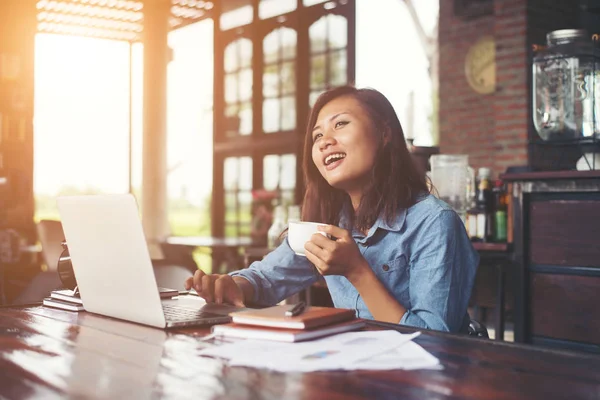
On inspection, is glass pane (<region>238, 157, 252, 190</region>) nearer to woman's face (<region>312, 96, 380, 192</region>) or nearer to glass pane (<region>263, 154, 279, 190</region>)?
glass pane (<region>263, 154, 279, 190</region>)

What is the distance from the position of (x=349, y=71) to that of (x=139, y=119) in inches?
136

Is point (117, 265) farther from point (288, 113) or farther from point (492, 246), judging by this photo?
point (288, 113)

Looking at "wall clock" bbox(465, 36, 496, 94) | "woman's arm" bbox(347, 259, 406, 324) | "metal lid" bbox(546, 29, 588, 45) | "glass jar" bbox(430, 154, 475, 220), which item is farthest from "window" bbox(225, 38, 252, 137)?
"woman's arm" bbox(347, 259, 406, 324)

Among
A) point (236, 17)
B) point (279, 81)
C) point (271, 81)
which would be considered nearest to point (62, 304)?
point (279, 81)

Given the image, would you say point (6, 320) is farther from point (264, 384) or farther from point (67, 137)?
point (67, 137)

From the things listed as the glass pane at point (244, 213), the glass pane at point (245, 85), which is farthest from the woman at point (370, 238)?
the glass pane at point (245, 85)

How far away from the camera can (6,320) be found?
1350 mm

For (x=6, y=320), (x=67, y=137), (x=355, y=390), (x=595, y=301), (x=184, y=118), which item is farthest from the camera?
(x=184, y=118)

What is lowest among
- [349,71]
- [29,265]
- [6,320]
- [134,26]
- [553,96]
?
[29,265]

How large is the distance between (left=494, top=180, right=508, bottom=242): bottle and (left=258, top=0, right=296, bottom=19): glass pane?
4190 mm

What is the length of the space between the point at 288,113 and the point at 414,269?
17.6 feet

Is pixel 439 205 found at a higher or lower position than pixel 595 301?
higher

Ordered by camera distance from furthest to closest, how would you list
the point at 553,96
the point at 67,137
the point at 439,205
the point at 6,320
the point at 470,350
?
the point at 67,137, the point at 553,96, the point at 439,205, the point at 6,320, the point at 470,350

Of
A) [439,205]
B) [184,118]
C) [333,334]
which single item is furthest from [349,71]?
[333,334]
